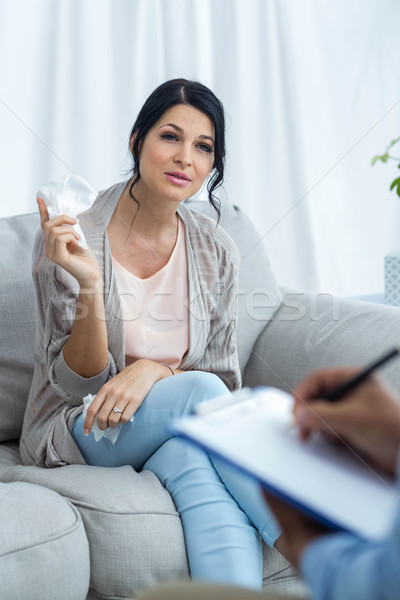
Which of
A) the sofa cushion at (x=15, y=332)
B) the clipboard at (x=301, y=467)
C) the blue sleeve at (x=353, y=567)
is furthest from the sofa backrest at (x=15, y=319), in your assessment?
the blue sleeve at (x=353, y=567)

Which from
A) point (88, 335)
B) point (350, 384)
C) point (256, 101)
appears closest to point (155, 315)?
point (88, 335)

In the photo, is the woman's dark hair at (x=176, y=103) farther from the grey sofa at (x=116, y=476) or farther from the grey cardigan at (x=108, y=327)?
the grey sofa at (x=116, y=476)

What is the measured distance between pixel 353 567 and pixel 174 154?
3.87 ft

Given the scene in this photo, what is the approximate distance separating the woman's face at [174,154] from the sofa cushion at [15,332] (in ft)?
1.11

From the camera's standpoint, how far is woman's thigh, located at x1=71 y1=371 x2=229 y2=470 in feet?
3.98

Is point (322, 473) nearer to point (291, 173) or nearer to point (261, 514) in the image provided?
point (261, 514)

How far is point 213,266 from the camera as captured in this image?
1.57 m

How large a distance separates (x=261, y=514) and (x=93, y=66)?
162cm

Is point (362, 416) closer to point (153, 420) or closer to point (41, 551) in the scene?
point (41, 551)

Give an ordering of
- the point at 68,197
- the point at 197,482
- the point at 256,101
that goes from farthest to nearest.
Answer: the point at 256,101 → the point at 68,197 → the point at 197,482

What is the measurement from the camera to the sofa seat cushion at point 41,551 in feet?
3.14

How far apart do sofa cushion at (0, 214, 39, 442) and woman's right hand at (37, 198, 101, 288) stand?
198mm

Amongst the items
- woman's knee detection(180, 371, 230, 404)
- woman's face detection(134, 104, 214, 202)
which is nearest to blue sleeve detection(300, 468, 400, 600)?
woman's knee detection(180, 371, 230, 404)

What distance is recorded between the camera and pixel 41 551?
3.23ft
